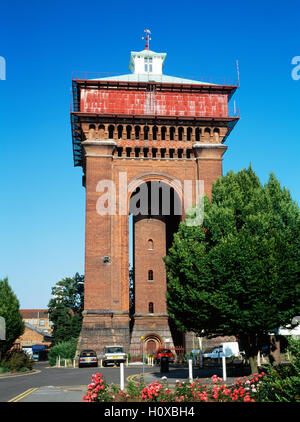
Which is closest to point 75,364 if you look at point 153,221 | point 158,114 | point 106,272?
point 106,272

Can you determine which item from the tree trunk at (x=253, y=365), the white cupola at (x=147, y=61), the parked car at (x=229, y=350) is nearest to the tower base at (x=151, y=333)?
the parked car at (x=229, y=350)

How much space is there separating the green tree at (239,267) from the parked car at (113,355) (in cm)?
1323

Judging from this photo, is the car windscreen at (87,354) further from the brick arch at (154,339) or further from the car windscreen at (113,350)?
the brick arch at (154,339)

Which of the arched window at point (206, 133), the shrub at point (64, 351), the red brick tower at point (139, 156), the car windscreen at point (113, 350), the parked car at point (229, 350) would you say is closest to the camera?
the parked car at point (229, 350)

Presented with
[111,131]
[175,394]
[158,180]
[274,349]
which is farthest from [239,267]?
[111,131]

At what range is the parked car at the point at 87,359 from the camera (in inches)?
1449

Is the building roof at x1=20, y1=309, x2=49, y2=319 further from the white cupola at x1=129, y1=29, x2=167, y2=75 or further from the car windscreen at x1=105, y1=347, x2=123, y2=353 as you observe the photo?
the car windscreen at x1=105, y1=347, x2=123, y2=353

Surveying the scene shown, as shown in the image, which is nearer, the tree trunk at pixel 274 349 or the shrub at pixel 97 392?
the shrub at pixel 97 392

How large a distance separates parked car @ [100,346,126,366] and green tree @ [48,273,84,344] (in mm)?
21698

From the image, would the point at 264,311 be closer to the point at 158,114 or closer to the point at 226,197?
the point at 226,197

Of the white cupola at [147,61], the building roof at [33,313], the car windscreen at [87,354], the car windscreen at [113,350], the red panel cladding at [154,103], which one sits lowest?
the car windscreen at [87,354]

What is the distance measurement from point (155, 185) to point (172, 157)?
329 centimetres

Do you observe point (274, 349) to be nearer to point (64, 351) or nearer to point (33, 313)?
point (64, 351)

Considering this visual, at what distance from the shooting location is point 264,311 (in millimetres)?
21781
